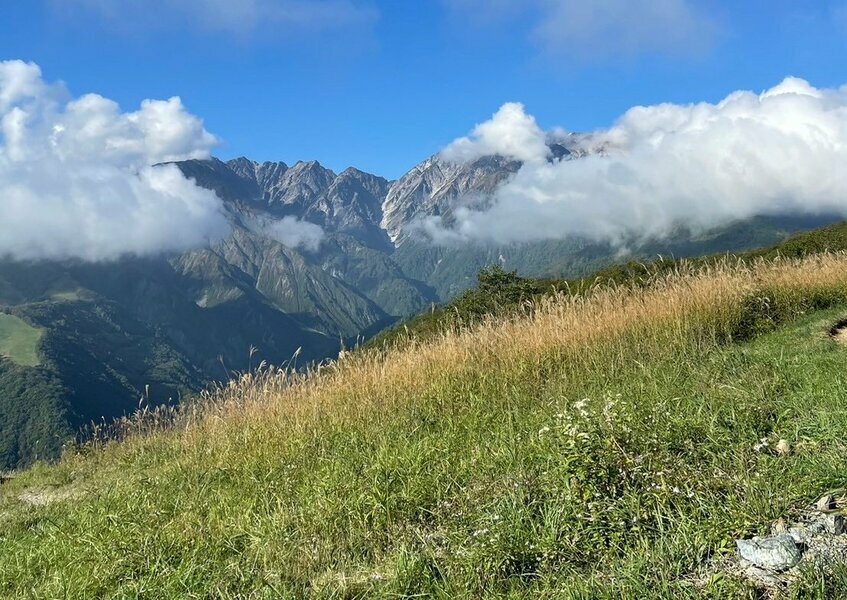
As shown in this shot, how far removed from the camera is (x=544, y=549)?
3451 mm

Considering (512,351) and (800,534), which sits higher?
(512,351)

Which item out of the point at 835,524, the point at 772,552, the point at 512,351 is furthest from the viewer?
the point at 512,351

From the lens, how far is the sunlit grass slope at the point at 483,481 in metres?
3.46

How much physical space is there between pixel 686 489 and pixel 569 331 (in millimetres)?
5127

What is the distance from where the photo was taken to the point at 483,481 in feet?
14.9

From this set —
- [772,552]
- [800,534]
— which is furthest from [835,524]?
[772,552]

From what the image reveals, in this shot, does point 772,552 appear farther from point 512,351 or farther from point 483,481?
point 512,351

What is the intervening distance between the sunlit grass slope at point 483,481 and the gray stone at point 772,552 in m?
0.15

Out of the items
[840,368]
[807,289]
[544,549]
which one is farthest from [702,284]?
[544,549]

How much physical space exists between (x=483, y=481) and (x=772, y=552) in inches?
80.6

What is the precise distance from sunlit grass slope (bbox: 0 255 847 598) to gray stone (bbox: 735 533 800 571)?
15cm

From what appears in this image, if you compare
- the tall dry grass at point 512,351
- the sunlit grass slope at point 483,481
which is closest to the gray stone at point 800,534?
the sunlit grass slope at point 483,481

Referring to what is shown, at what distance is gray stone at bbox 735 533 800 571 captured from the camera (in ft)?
9.45

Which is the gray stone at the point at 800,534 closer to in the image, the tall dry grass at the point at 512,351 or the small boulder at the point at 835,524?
the small boulder at the point at 835,524
